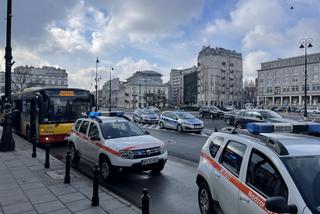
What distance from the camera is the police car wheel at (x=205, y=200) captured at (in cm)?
487

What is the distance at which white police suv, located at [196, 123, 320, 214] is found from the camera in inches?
118

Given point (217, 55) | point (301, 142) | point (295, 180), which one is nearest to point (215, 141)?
point (301, 142)

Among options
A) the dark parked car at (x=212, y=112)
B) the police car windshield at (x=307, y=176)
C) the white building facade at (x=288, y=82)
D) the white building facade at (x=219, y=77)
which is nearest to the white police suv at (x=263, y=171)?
the police car windshield at (x=307, y=176)

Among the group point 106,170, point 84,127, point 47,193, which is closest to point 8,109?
point 84,127

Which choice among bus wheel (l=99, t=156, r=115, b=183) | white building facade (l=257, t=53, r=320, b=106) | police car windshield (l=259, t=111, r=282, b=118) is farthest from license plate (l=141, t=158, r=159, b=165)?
white building facade (l=257, t=53, r=320, b=106)

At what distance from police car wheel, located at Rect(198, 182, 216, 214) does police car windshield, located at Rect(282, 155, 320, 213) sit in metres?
1.93

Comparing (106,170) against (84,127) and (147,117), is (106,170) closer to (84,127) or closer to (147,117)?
(84,127)

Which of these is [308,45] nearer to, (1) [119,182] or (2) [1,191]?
(1) [119,182]

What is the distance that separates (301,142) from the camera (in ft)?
12.2

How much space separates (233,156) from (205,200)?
116cm

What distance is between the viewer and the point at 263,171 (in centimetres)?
352

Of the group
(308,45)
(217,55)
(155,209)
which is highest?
(217,55)

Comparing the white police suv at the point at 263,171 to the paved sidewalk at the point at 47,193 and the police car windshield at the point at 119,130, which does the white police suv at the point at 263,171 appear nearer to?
the paved sidewalk at the point at 47,193

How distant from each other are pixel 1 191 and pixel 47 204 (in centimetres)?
163
